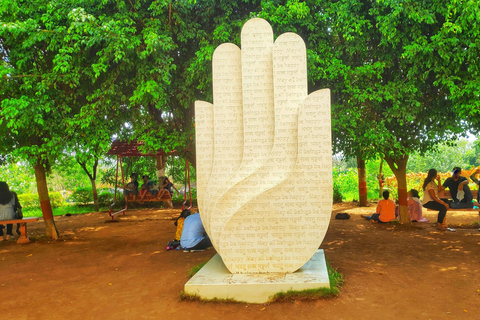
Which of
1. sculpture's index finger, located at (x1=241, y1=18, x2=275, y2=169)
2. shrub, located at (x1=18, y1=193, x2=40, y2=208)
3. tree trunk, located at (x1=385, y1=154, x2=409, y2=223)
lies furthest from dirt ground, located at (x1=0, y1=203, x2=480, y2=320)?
shrub, located at (x1=18, y1=193, x2=40, y2=208)

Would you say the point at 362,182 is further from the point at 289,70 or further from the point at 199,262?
the point at 289,70

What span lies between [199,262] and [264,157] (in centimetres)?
253

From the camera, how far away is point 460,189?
9953 mm

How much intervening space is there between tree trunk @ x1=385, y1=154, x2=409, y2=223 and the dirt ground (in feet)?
1.51

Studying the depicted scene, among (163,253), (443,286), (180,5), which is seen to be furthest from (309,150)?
(180,5)

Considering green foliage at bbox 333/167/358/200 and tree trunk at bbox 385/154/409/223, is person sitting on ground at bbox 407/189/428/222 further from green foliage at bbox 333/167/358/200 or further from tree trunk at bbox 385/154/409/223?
green foliage at bbox 333/167/358/200

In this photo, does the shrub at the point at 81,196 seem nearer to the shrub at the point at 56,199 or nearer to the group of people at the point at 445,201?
the shrub at the point at 56,199

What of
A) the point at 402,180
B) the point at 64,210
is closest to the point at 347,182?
the point at 402,180

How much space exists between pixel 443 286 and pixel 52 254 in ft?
25.1

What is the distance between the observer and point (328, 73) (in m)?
9.03

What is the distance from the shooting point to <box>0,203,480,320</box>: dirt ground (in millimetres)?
5059

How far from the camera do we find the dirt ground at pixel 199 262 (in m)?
5.06

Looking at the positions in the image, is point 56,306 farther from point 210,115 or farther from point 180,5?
point 180,5

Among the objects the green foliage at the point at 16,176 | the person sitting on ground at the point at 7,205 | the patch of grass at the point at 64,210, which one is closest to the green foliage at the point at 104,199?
the patch of grass at the point at 64,210
